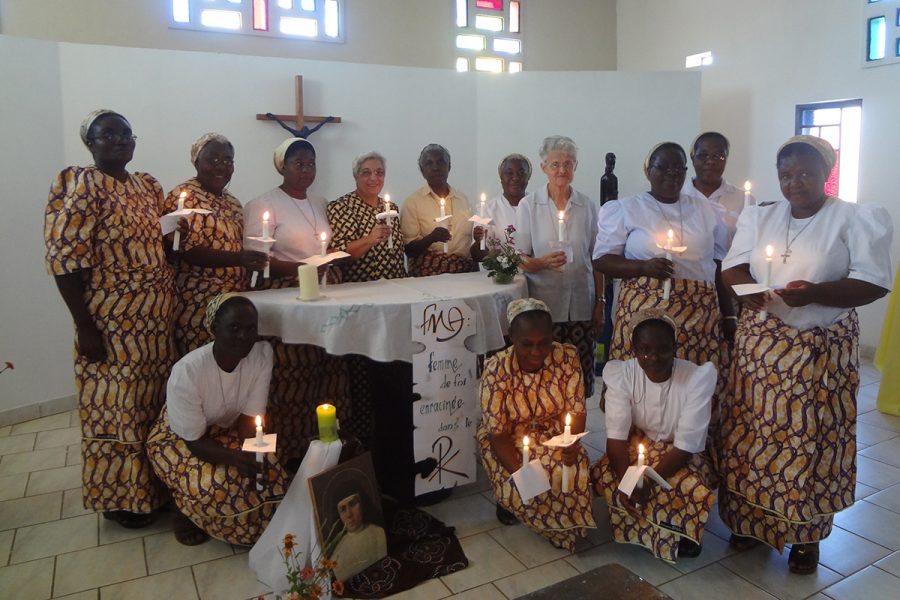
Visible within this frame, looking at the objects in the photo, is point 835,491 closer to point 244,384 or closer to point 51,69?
point 244,384

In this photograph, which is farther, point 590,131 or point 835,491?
point 590,131

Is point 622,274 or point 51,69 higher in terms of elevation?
point 51,69

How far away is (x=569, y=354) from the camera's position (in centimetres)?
303

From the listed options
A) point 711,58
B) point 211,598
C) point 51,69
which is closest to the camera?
point 211,598

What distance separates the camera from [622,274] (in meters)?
3.07

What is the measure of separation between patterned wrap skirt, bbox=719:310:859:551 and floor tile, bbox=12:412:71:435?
4.33 m

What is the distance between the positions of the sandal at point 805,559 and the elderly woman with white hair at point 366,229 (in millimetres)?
2319

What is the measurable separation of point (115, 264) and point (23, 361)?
8.13 ft

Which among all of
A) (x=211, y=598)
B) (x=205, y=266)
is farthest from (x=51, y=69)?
(x=211, y=598)

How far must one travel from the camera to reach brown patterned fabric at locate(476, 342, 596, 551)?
2855mm

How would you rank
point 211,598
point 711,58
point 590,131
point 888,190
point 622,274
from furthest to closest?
point 711,58
point 590,131
point 888,190
point 622,274
point 211,598

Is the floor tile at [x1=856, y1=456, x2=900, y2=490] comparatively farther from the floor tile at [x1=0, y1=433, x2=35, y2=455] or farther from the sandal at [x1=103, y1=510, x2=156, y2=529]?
the floor tile at [x1=0, y1=433, x2=35, y2=455]

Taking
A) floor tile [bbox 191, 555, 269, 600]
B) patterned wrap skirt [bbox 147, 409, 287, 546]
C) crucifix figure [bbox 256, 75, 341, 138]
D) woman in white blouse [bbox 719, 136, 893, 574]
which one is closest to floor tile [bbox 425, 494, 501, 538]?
patterned wrap skirt [bbox 147, 409, 287, 546]

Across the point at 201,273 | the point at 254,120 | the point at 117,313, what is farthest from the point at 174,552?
the point at 254,120
